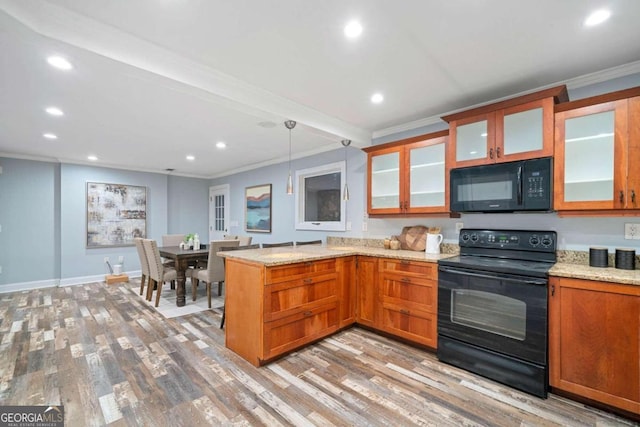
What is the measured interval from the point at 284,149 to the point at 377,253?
2484mm

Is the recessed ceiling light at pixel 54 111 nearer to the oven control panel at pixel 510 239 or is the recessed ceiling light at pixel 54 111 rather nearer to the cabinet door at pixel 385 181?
the cabinet door at pixel 385 181

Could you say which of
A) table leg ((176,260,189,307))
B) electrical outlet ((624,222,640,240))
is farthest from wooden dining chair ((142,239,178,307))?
electrical outlet ((624,222,640,240))

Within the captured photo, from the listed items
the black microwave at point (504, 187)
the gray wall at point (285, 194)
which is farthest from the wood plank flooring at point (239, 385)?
A: the gray wall at point (285, 194)

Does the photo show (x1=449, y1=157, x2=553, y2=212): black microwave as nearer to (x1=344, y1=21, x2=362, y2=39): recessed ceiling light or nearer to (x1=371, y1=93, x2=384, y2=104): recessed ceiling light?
(x1=371, y1=93, x2=384, y2=104): recessed ceiling light

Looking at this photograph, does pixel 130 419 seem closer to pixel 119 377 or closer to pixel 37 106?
pixel 119 377

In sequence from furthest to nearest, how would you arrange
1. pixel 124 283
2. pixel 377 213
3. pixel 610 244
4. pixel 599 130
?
pixel 124 283 → pixel 377 213 → pixel 610 244 → pixel 599 130

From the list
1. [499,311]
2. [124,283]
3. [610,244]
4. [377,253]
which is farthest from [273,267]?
[124,283]

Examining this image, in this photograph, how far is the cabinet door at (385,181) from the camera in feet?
10.7

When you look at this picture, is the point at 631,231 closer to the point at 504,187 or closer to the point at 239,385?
the point at 504,187

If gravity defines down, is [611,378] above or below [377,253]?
below

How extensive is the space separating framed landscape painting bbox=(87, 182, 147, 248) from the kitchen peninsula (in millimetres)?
4580

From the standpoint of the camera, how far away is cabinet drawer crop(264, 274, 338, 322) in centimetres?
240

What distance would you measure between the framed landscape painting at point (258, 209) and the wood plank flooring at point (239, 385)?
2670 mm

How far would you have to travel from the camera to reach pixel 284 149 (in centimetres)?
462
